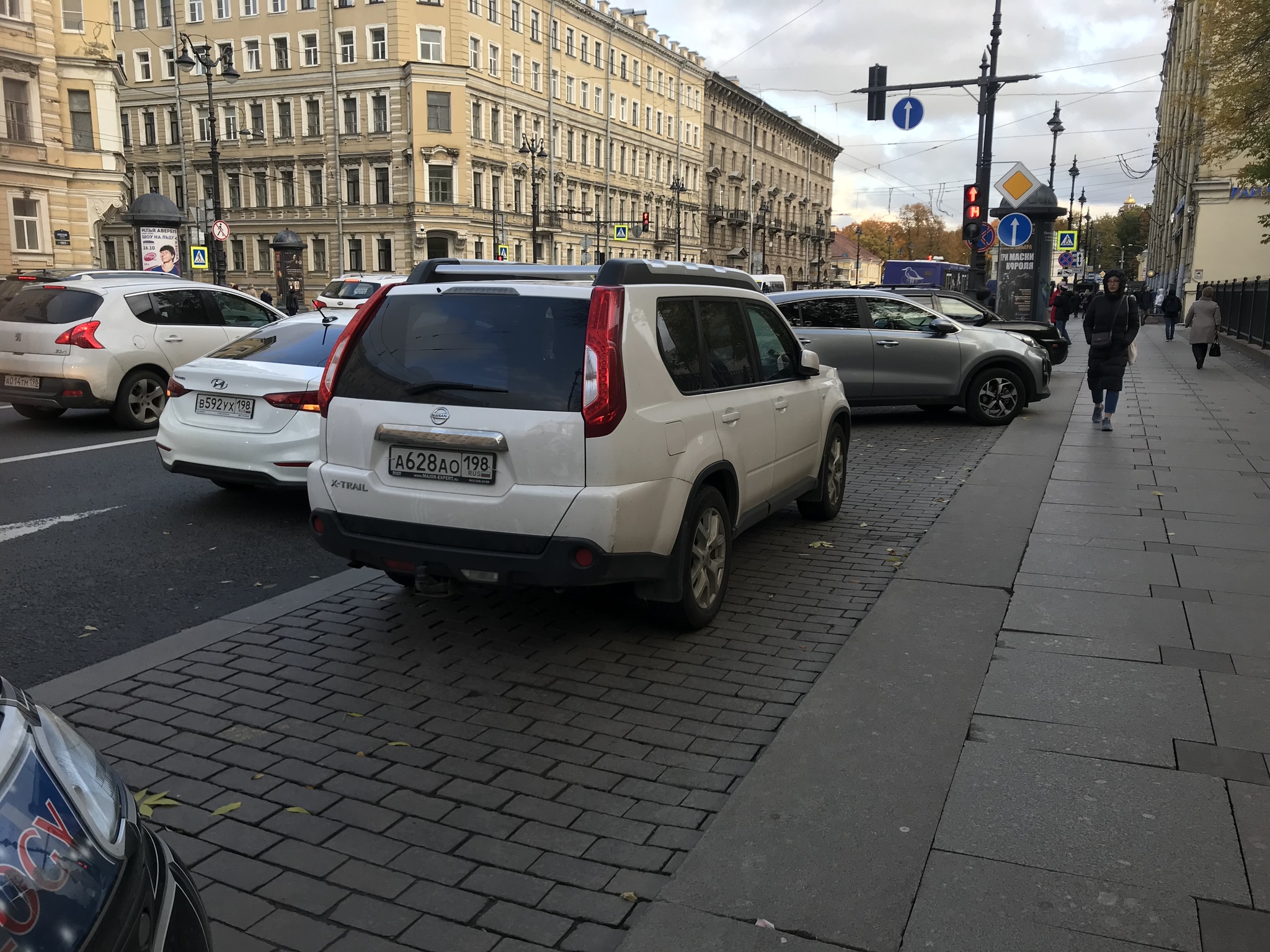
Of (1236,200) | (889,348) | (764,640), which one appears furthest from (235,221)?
(764,640)

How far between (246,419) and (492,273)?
3.43 meters

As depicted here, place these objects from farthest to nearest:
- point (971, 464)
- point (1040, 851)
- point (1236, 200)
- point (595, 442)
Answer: point (1236, 200) < point (971, 464) < point (595, 442) < point (1040, 851)

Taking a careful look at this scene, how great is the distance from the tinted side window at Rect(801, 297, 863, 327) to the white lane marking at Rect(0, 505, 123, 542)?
29.5 ft

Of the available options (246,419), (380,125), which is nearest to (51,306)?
(246,419)

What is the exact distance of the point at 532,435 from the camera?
15.5 ft

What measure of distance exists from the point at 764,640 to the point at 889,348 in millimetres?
9140

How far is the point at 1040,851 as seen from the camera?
11.0 ft

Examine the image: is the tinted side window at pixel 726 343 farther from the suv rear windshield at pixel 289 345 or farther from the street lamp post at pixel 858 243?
the street lamp post at pixel 858 243

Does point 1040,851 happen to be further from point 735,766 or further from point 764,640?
point 764,640

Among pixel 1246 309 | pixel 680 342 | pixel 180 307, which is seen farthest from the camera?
pixel 1246 309

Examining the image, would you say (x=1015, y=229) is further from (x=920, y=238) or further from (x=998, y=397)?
(x=920, y=238)

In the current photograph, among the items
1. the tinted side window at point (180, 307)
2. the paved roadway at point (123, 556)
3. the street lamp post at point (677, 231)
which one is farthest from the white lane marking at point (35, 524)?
the street lamp post at point (677, 231)

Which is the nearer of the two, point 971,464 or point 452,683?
point 452,683

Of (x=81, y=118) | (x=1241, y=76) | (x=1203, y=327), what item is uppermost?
(x=81, y=118)
